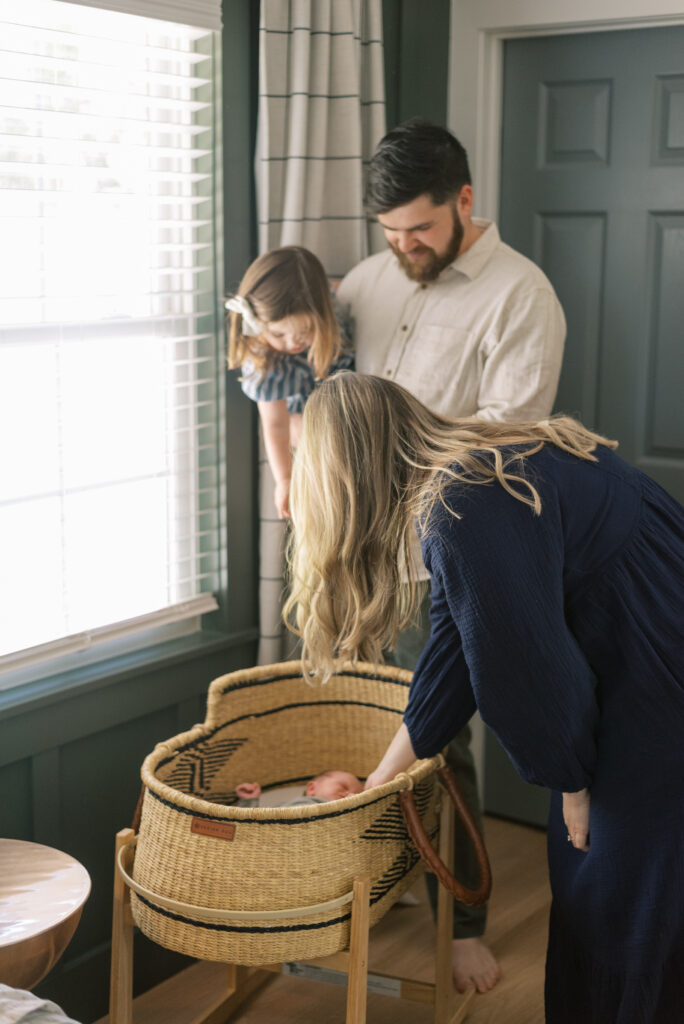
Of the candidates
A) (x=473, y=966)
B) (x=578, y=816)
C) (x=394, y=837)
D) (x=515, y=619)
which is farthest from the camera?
(x=473, y=966)

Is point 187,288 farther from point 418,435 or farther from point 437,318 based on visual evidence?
point 418,435

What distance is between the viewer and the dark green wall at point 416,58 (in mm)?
2777

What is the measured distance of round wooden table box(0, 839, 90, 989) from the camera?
1579mm

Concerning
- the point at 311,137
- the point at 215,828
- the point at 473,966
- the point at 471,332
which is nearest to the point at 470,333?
the point at 471,332

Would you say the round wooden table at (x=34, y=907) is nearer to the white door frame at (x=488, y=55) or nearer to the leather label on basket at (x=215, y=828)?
the leather label on basket at (x=215, y=828)

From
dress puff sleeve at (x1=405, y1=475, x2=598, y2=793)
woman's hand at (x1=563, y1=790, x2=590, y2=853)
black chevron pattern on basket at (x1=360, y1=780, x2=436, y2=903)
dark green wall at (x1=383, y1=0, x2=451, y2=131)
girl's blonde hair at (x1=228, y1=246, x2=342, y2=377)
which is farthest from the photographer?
dark green wall at (x1=383, y1=0, x2=451, y2=131)

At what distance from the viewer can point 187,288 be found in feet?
7.86

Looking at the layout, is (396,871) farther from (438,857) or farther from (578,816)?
(578,816)

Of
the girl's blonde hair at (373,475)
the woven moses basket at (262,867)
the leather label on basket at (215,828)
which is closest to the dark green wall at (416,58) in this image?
the girl's blonde hair at (373,475)

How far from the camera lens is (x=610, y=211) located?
2.76 meters

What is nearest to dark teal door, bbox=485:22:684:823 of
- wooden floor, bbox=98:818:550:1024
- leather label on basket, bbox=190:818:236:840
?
wooden floor, bbox=98:818:550:1024

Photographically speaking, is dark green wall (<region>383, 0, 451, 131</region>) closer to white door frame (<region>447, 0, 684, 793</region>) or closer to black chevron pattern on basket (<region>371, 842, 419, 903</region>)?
white door frame (<region>447, 0, 684, 793</region>)

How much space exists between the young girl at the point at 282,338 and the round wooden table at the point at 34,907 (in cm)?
85

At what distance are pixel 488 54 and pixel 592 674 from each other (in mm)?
1884
